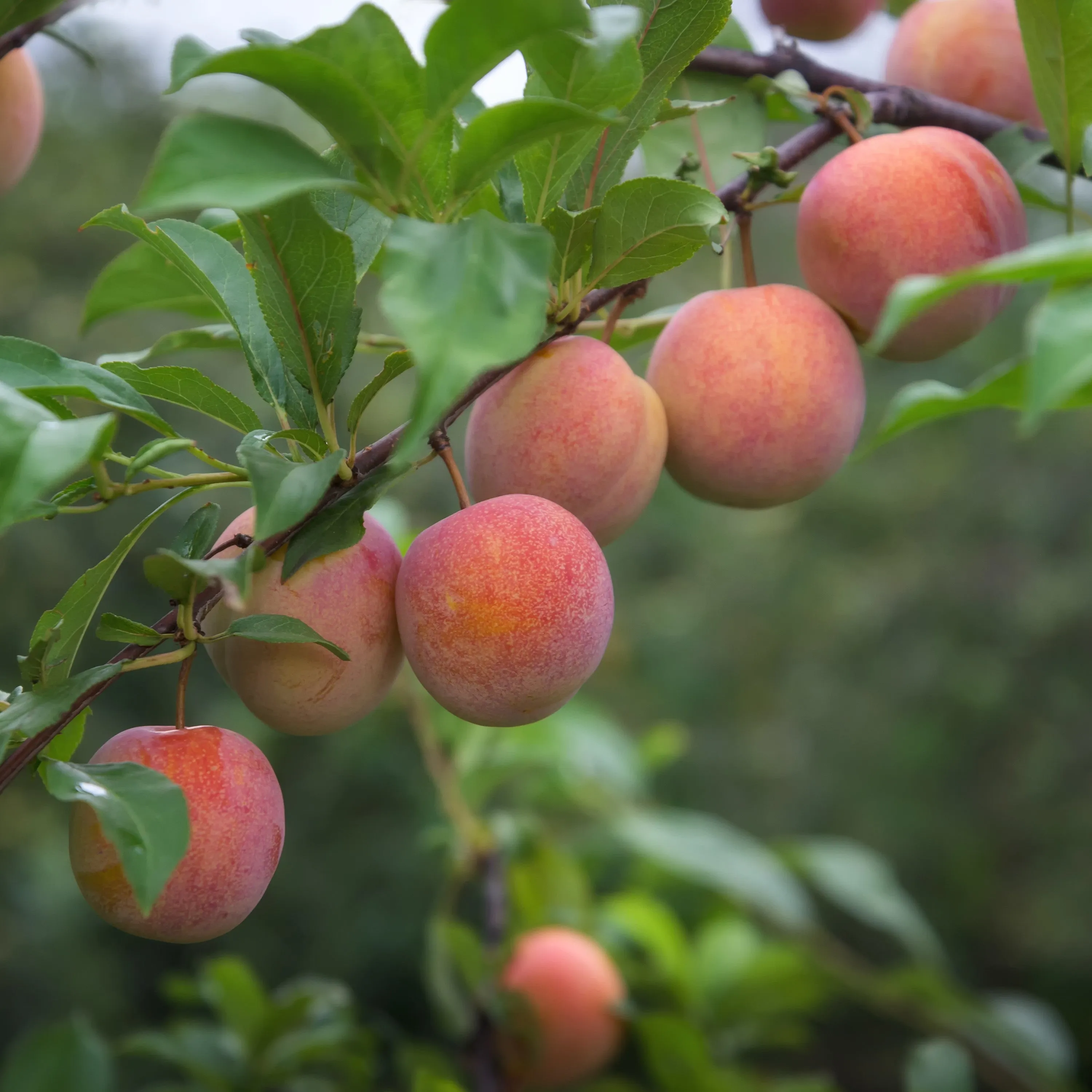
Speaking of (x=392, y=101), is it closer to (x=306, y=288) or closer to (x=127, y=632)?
(x=306, y=288)

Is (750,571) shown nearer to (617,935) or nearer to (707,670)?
(707,670)

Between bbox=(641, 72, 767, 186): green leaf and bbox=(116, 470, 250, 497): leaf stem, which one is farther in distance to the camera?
bbox=(641, 72, 767, 186): green leaf

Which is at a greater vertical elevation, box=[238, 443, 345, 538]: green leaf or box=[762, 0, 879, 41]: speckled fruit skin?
box=[238, 443, 345, 538]: green leaf

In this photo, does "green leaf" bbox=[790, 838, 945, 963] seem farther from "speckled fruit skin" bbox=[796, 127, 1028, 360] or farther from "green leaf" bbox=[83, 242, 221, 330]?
"green leaf" bbox=[83, 242, 221, 330]

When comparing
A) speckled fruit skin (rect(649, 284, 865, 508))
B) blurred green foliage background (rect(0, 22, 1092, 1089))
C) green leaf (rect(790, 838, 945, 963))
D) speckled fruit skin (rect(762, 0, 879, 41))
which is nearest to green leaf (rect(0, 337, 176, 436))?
speckled fruit skin (rect(649, 284, 865, 508))

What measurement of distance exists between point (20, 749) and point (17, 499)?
126 mm

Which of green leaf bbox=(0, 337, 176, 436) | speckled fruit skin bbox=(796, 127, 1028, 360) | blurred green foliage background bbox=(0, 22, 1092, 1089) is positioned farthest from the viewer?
blurred green foliage background bbox=(0, 22, 1092, 1089)

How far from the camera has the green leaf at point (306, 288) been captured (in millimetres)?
375

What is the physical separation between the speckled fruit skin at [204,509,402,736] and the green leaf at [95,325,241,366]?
0.16 m

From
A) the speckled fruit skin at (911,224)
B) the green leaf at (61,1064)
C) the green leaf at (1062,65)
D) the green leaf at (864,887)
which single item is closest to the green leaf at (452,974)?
the green leaf at (61,1064)

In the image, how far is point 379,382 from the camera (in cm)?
39

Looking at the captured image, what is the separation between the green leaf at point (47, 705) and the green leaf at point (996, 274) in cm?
28

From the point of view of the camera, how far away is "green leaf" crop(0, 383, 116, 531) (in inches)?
11.3

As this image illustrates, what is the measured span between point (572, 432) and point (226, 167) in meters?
0.19
